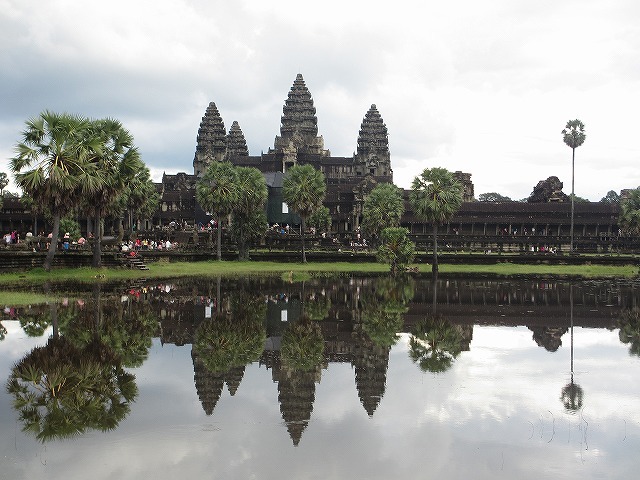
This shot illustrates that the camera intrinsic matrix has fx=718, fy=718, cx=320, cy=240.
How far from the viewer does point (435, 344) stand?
19.6 m

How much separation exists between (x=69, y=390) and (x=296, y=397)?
411 cm

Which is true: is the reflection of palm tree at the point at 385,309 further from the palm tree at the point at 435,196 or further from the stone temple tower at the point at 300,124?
the stone temple tower at the point at 300,124

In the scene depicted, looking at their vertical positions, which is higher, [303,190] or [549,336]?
[303,190]

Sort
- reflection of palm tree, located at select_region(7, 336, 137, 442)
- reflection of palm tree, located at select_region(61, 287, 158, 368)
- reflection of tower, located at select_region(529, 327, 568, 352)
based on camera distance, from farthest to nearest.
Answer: reflection of tower, located at select_region(529, 327, 568, 352) → reflection of palm tree, located at select_region(61, 287, 158, 368) → reflection of palm tree, located at select_region(7, 336, 137, 442)

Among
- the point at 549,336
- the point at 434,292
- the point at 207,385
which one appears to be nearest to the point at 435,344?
the point at 549,336

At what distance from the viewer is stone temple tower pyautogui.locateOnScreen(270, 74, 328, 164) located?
4844 inches

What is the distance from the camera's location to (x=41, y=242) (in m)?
50.2

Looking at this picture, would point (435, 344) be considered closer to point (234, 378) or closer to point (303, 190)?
point (234, 378)

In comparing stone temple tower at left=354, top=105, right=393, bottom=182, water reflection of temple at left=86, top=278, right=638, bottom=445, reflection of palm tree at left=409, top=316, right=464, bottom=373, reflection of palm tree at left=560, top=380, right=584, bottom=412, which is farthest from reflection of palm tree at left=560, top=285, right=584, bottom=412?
stone temple tower at left=354, top=105, right=393, bottom=182

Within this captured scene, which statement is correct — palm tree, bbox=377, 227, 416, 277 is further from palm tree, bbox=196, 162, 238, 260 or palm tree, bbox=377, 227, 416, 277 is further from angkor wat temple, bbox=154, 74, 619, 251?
angkor wat temple, bbox=154, 74, 619, 251

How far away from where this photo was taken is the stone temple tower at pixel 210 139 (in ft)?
417

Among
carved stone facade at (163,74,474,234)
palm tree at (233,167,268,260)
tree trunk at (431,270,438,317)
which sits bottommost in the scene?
tree trunk at (431,270,438,317)

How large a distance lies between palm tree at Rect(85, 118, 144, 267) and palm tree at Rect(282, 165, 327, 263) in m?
20.9

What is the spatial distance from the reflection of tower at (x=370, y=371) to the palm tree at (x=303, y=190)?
137 ft
